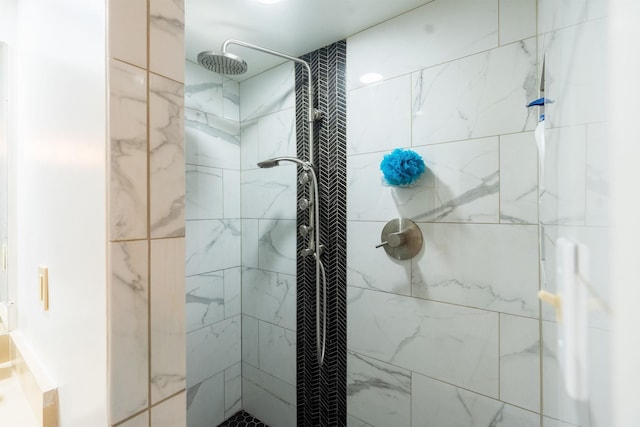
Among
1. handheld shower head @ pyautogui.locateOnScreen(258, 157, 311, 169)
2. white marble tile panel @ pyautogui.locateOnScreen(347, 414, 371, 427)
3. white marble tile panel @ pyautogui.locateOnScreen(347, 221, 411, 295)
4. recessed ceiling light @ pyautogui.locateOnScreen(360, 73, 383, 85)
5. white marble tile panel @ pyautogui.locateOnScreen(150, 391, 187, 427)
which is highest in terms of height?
recessed ceiling light @ pyautogui.locateOnScreen(360, 73, 383, 85)

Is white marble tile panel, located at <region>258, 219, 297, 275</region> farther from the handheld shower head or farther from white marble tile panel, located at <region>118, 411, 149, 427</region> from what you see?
white marble tile panel, located at <region>118, 411, 149, 427</region>

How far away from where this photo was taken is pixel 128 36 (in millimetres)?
448

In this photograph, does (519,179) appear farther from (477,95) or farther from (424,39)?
(424,39)

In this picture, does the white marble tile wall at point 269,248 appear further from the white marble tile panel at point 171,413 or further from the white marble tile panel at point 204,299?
the white marble tile panel at point 171,413

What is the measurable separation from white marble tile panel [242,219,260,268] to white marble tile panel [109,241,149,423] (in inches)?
54.3

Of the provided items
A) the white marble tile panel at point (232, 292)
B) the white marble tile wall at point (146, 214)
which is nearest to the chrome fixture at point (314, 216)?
the white marble tile panel at point (232, 292)

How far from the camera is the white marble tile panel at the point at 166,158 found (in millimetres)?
483

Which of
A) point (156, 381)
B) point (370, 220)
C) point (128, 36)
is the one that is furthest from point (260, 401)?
point (128, 36)

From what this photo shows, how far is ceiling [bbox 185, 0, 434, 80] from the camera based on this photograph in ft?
4.00

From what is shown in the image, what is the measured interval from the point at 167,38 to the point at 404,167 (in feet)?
2.90

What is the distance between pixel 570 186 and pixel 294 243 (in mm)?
1405

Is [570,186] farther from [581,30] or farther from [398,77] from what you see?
[398,77]

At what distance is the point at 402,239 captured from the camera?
1.24m

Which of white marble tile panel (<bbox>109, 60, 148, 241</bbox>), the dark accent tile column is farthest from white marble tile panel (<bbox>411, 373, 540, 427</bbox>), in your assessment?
white marble tile panel (<bbox>109, 60, 148, 241</bbox>)
